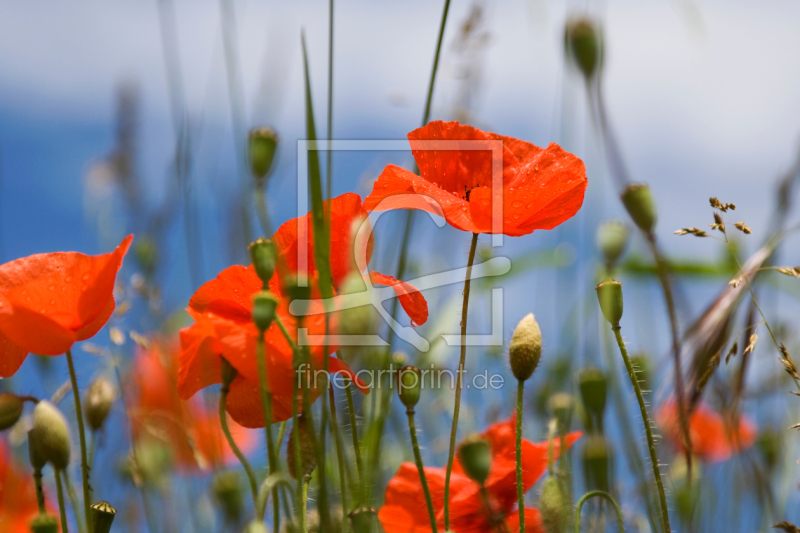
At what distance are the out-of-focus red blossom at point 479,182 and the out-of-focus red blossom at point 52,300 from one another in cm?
30

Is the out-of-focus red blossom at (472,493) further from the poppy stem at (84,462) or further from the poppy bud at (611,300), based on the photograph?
the poppy stem at (84,462)

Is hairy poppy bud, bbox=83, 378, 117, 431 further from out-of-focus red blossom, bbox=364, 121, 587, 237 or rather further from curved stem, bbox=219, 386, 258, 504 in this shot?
out-of-focus red blossom, bbox=364, 121, 587, 237

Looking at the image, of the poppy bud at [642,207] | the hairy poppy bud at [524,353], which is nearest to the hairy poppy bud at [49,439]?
the hairy poppy bud at [524,353]

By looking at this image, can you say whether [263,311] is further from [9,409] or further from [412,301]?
[9,409]

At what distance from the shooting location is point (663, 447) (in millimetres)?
1030

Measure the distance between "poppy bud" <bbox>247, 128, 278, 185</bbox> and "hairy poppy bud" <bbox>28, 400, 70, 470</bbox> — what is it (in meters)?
0.40

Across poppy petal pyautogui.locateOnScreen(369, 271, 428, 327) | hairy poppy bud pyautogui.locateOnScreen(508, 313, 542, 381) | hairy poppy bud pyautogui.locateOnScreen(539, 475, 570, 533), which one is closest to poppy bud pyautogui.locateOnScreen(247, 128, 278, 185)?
poppy petal pyautogui.locateOnScreen(369, 271, 428, 327)

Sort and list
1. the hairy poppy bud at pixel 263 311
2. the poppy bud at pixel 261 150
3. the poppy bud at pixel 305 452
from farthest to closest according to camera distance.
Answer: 1. the poppy bud at pixel 261 150
2. the poppy bud at pixel 305 452
3. the hairy poppy bud at pixel 263 311

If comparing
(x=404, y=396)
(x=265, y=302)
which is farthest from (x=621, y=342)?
(x=265, y=302)

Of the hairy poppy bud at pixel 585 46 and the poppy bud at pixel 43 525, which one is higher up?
the hairy poppy bud at pixel 585 46

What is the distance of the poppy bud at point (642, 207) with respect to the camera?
3.24 feet

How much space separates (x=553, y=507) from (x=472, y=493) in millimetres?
143

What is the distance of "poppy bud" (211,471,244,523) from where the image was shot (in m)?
0.84

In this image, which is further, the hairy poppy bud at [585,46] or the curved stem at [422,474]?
the hairy poppy bud at [585,46]
